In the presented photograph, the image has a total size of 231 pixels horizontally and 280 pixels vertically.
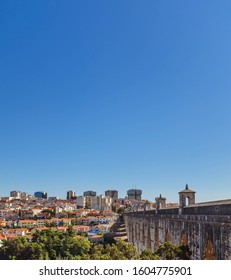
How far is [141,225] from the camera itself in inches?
1064

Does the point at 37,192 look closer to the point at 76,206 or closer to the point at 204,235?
the point at 76,206

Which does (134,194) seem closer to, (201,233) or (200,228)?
(200,228)

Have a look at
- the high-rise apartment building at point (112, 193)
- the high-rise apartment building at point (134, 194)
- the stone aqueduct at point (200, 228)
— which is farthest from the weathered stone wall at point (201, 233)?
the high-rise apartment building at point (112, 193)

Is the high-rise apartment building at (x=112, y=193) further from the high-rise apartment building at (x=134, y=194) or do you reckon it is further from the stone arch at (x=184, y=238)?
the stone arch at (x=184, y=238)

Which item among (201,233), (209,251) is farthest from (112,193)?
(209,251)

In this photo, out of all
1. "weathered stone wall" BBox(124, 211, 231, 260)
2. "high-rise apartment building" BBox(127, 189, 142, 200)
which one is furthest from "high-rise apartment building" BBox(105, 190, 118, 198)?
"weathered stone wall" BBox(124, 211, 231, 260)

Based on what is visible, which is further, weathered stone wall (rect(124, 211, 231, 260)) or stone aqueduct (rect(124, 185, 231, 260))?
stone aqueduct (rect(124, 185, 231, 260))

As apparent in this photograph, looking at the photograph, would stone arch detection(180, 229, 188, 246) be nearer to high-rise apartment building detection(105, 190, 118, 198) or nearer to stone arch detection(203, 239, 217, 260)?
stone arch detection(203, 239, 217, 260)

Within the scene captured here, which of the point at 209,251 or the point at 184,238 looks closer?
the point at 209,251

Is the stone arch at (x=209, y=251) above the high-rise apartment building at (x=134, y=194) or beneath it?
above

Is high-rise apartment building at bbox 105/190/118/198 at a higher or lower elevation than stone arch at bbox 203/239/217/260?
lower

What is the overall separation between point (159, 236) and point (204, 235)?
8156 millimetres
